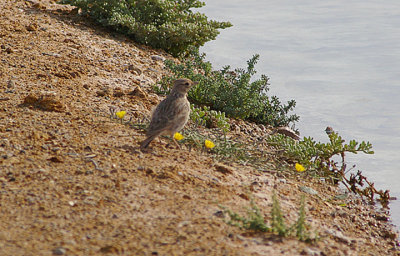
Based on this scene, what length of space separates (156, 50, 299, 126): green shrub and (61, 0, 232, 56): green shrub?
1.20 meters

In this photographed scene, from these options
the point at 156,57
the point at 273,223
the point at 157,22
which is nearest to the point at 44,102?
the point at 273,223

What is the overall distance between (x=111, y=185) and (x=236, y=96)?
3423 mm

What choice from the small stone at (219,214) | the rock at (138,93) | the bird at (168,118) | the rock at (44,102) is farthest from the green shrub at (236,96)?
the small stone at (219,214)

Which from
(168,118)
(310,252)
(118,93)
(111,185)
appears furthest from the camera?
(118,93)

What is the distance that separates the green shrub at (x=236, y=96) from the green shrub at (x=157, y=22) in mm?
1198

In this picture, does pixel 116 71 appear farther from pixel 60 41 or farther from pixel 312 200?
pixel 312 200

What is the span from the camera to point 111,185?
4.02 meters

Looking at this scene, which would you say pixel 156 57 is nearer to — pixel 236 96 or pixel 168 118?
pixel 236 96

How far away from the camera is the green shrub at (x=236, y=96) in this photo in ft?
23.4

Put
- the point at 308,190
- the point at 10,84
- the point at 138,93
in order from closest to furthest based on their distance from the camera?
the point at 308,190 < the point at 10,84 < the point at 138,93

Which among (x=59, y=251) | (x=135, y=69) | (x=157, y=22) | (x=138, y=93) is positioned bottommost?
(x=59, y=251)

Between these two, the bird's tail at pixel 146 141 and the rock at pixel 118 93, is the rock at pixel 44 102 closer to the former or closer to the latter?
the rock at pixel 118 93

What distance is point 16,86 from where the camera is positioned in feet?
19.4

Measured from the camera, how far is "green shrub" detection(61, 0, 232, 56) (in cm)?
861
